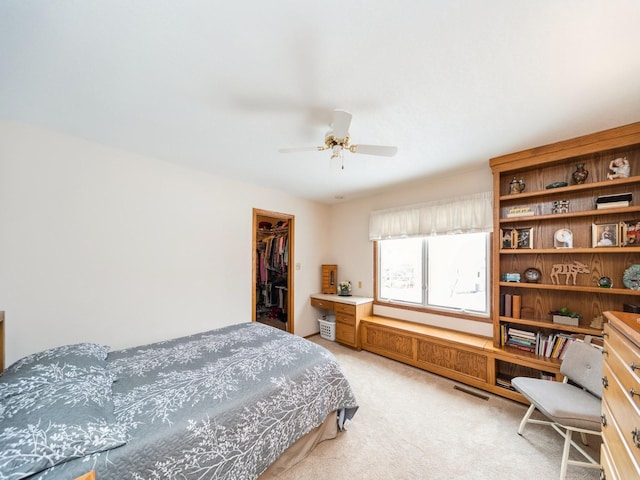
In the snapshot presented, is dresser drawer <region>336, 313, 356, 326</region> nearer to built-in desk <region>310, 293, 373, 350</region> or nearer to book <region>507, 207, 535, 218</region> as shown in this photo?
built-in desk <region>310, 293, 373, 350</region>

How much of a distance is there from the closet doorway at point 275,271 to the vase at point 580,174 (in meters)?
A: 3.33

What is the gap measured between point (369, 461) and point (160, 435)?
137 centimetres

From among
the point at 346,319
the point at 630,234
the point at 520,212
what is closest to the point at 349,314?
the point at 346,319

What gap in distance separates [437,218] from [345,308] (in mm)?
1858

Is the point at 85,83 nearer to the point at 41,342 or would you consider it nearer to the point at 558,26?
the point at 41,342

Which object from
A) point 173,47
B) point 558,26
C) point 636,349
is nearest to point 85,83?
point 173,47

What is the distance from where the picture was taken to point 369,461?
1.63m

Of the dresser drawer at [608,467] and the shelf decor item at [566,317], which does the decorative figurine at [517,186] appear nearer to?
the shelf decor item at [566,317]

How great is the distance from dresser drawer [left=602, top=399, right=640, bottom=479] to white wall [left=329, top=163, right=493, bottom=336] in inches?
66.7

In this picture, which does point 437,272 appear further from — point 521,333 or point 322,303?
point 322,303

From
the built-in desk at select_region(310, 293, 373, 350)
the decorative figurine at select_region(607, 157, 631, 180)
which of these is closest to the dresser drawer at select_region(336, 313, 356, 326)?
the built-in desk at select_region(310, 293, 373, 350)

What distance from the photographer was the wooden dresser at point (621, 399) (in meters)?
0.84

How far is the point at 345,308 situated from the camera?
11.9 ft

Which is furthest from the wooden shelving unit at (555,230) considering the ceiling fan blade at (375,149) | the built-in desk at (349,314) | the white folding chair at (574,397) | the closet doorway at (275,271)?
the closet doorway at (275,271)
